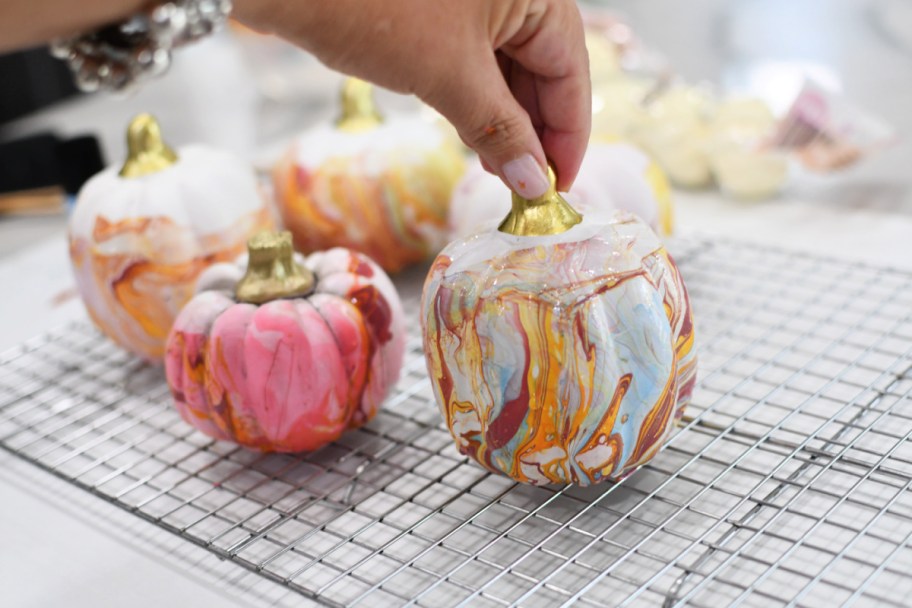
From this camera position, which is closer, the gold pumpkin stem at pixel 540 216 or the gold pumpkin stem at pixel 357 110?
the gold pumpkin stem at pixel 540 216

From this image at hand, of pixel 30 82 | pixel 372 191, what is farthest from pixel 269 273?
pixel 30 82

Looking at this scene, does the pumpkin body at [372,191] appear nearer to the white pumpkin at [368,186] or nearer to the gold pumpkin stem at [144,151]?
the white pumpkin at [368,186]

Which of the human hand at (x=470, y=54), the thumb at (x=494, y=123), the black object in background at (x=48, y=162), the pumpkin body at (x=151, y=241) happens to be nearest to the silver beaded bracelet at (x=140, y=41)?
the human hand at (x=470, y=54)

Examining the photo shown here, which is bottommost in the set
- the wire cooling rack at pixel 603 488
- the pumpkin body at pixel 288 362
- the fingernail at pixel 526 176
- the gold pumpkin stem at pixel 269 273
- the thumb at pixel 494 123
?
the wire cooling rack at pixel 603 488

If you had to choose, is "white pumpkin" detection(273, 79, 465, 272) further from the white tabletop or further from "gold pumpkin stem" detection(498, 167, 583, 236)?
"gold pumpkin stem" detection(498, 167, 583, 236)

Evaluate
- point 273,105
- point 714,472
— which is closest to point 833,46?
point 273,105

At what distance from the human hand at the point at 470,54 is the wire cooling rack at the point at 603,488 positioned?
24cm

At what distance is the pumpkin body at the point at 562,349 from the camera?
72 centimetres

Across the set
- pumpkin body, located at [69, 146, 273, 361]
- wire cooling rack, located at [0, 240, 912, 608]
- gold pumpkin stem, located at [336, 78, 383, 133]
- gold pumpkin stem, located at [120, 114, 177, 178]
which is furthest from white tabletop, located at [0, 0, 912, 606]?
gold pumpkin stem, located at [336, 78, 383, 133]

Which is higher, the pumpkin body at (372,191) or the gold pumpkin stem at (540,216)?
the gold pumpkin stem at (540,216)

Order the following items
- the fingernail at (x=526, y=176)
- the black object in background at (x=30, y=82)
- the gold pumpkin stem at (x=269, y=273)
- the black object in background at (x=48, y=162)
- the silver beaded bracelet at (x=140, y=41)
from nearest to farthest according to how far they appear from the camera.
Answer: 1. the silver beaded bracelet at (x=140, y=41)
2. the fingernail at (x=526, y=176)
3. the gold pumpkin stem at (x=269, y=273)
4. the black object in background at (x=48, y=162)
5. the black object in background at (x=30, y=82)

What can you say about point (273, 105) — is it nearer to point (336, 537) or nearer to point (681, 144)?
point (681, 144)

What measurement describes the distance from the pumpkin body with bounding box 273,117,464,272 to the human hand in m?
0.37

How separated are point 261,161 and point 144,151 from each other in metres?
0.53
